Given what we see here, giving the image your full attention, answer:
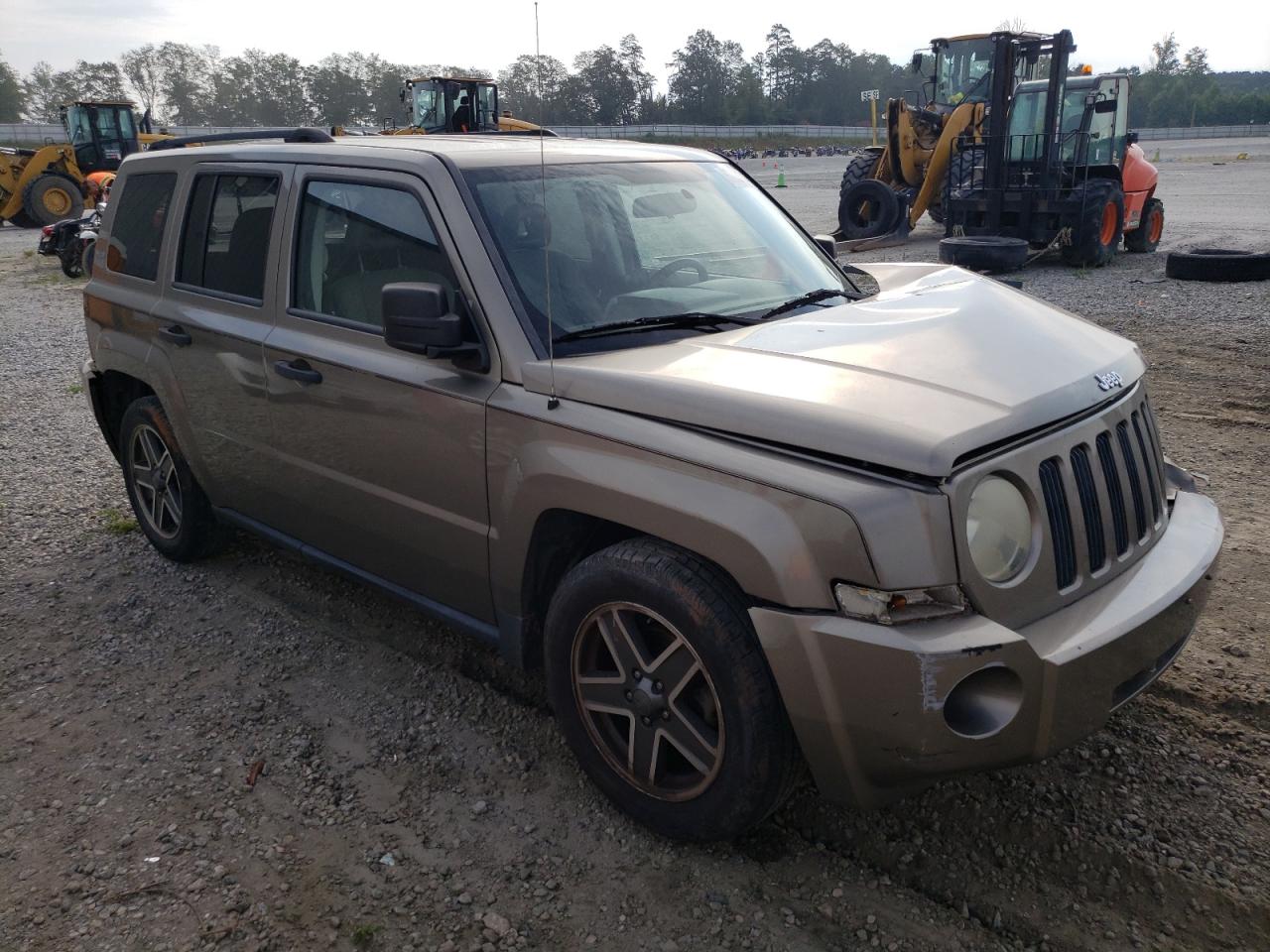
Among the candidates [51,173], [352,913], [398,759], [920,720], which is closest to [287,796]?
[398,759]

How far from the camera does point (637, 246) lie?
3.45 meters

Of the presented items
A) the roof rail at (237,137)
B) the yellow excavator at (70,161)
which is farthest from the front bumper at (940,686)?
the yellow excavator at (70,161)

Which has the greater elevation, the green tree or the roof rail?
the green tree

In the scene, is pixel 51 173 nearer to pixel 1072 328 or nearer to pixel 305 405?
pixel 305 405

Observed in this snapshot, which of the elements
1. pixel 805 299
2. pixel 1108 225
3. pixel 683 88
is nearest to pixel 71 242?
pixel 1108 225

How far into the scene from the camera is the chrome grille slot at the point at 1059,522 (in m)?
2.52

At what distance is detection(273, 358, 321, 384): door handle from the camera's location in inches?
143

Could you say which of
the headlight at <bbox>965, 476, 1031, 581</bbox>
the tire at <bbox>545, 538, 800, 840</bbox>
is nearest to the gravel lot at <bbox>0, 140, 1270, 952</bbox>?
the tire at <bbox>545, 538, 800, 840</bbox>

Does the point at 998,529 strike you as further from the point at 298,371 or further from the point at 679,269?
the point at 298,371

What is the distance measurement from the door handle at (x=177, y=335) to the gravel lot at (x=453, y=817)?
3.93 feet

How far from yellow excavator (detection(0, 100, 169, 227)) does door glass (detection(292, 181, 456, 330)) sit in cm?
2577

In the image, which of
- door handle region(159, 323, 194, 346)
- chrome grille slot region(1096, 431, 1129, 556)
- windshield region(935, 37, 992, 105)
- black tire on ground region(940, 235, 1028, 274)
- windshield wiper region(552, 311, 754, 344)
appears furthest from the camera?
windshield region(935, 37, 992, 105)

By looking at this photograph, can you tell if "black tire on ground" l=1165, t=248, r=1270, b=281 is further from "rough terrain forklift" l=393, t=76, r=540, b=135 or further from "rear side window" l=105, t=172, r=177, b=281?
"rough terrain forklift" l=393, t=76, r=540, b=135

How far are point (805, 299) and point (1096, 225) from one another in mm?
12247
